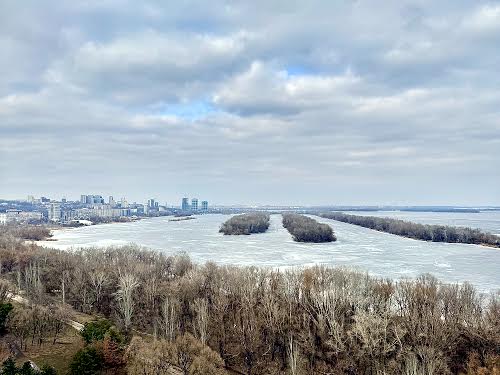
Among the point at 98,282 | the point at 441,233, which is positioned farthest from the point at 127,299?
the point at 441,233

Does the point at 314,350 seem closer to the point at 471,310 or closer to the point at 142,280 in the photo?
the point at 471,310

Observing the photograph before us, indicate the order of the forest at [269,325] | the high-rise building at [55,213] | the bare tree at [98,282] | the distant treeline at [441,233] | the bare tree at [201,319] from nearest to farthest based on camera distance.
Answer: the forest at [269,325] → the bare tree at [201,319] → the bare tree at [98,282] → the distant treeline at [441,233] → the high-rise building at [55,213]

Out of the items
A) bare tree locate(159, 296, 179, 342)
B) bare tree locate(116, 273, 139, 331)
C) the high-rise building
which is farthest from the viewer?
the high-rise building

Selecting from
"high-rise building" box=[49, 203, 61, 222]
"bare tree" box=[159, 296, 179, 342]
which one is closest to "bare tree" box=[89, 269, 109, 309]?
"bare tree" box=[159, 296, 179, 342]

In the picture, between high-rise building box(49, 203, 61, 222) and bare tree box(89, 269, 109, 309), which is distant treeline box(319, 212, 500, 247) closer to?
bare tree box(89, 269, 109, 309)

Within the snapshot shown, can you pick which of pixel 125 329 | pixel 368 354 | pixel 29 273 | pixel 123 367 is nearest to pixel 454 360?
pixel 368 354

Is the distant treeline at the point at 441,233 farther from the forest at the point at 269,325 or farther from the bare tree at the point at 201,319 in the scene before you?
the bare tree at the point at 201,319

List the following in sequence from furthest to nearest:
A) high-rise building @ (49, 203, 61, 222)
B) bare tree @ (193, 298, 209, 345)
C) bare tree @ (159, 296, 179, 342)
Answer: high-rise building @ (49, 203, 61, 222) < bare tree @ (159, 296, 179, 342) < bare tree @ (193, 298, 209, 345)

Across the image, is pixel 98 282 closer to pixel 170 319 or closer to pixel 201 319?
pixel 170 319

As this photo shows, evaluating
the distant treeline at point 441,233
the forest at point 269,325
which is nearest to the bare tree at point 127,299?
the forest at point 269,325
